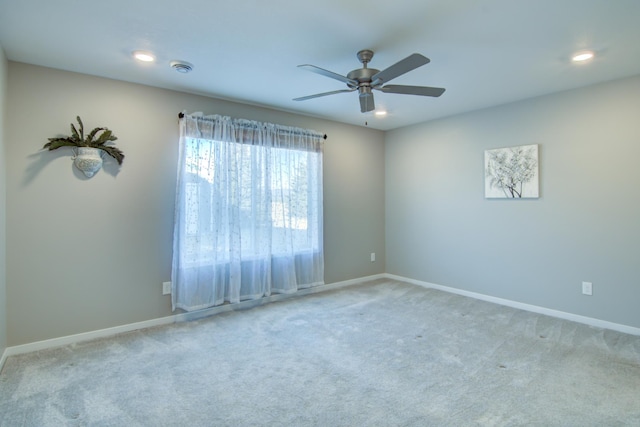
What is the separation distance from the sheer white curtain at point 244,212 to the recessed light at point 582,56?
275 cm

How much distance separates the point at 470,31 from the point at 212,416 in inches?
117

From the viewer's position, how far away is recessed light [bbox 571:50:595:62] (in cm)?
262

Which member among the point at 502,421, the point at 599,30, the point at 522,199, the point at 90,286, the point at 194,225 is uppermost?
the point at 599,30

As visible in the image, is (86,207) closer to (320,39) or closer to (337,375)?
(320,39)

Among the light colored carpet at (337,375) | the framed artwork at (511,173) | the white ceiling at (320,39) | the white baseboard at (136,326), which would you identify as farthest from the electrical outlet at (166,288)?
the framed artwork at (511,173)

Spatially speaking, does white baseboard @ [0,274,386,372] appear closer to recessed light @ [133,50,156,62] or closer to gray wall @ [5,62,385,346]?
gray wall @ [5,62,385,346]

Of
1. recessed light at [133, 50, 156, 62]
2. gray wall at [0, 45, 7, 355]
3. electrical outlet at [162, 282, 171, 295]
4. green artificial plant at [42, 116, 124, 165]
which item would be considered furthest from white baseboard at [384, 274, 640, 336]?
gray wall at [0, 45, 7, 355]

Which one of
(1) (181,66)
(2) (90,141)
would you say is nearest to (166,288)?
(2) (90,141)

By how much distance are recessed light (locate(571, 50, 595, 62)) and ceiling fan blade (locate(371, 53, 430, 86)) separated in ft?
5.01

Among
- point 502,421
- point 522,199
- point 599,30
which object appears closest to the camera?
point 502,421

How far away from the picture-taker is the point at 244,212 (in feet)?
12.6

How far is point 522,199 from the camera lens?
3.87 m

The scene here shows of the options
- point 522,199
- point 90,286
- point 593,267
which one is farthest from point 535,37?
point 90,286

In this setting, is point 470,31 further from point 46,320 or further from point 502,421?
point 46,320
